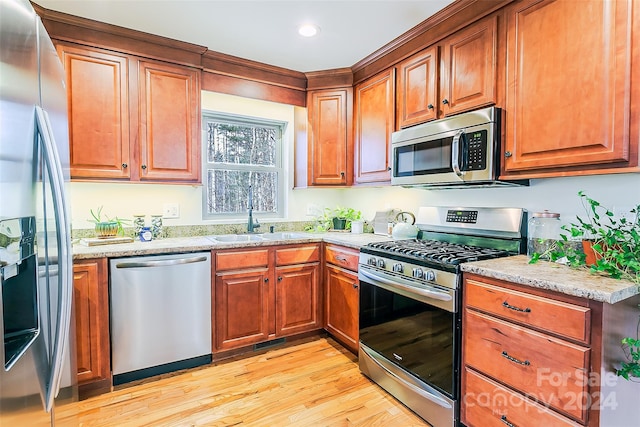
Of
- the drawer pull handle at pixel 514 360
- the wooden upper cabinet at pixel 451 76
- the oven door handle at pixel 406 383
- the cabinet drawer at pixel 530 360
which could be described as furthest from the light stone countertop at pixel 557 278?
the wooden upper cabinet at pixel 451 76

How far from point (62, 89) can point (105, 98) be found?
41.1 inches

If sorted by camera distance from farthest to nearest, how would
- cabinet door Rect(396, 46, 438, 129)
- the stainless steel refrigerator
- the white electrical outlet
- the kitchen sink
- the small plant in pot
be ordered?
the small plant in pot
the kitchen sink
the white electrical outlet
cabinet door Rect(396, 46, 438, 129)
the stainless steel refrigerator

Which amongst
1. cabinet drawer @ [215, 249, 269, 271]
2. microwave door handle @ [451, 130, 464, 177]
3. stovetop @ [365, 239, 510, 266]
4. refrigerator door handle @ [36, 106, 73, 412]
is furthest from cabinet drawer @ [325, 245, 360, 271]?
refrigerator door handle @ [36, 106, 73, 412]

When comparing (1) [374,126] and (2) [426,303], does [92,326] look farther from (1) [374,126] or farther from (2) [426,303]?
(1) [374,126]

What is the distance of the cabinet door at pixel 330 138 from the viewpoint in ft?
9.89

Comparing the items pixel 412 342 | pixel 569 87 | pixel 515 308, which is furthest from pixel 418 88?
pixel 412 342

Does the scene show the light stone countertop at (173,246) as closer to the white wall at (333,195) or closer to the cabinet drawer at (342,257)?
the cabinet drawer at (342,257)

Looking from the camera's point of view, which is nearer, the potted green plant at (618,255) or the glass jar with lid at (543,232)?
the potted green plant at (618,255)

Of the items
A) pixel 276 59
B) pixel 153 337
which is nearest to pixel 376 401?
pixel 153 337

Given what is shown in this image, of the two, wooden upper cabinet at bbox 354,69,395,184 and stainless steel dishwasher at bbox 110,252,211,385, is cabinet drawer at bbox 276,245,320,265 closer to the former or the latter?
stainless steel dishwasher at bbox 110,252,211,385

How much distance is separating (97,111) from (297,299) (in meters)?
1.99

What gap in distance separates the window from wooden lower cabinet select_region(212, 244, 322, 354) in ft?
2.52

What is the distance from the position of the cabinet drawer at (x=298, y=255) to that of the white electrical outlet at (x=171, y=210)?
3.11 feet

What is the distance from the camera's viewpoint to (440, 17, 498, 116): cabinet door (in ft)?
6.17
